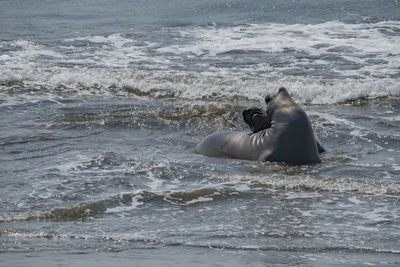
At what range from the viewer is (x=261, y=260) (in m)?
5.12

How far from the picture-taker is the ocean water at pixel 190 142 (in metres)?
5.67

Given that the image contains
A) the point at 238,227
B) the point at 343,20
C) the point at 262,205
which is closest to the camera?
the point at 238,227

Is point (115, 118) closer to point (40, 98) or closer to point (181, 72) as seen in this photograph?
point (40, 98)

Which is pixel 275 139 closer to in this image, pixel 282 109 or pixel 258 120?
Answer: pixel 282 109

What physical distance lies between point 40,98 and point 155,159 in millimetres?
4606

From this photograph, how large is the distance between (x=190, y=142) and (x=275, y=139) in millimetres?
1570

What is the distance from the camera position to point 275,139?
27.7 ft

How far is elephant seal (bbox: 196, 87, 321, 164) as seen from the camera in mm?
8336

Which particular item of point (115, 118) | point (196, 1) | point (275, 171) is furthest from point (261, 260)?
point (196, 1)

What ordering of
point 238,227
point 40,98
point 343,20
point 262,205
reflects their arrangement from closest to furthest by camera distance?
point 238,227
point 262,205
point 40,98
point 343,20

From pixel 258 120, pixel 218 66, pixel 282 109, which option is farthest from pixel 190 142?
pixel 218 66

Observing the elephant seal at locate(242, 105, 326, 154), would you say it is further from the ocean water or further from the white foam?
the white foam

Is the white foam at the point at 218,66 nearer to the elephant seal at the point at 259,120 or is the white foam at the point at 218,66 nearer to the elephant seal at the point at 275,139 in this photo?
the elephant seal at the point at 259,120

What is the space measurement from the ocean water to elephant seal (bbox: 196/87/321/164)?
0.18 m
